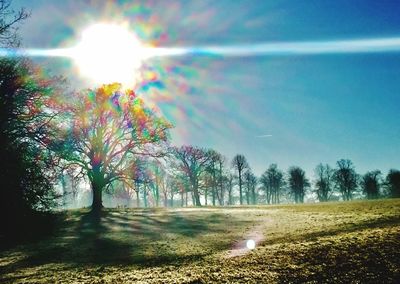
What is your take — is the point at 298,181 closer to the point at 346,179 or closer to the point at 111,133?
the point at 346,179

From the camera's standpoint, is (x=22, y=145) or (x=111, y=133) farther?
(x=111, y=133)

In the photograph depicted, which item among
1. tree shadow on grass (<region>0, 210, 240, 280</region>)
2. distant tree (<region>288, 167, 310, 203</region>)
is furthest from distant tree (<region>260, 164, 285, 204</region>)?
tree shadow on grass (<region>0, 210, 240, 280</region>)

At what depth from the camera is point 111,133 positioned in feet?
142

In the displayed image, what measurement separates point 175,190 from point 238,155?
25701mm

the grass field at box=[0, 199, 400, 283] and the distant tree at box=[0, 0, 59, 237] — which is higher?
the distant tree at box=[0, 0, 59, 237]

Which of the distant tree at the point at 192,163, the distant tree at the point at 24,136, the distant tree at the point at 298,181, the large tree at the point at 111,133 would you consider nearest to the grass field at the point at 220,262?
the distant tree at the point at 24,136

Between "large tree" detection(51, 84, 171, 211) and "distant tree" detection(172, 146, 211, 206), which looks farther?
"distant tree" detection(172, 146, 211, 206)

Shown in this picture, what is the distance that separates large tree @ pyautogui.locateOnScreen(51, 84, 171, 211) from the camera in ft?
133

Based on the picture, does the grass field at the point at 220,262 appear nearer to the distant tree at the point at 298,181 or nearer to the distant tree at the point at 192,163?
the distant tree at the point at 192,163

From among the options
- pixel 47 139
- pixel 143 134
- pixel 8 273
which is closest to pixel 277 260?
pixel 8 273

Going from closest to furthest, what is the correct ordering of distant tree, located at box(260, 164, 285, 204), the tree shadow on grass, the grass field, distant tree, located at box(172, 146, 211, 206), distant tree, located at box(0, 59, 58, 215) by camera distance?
the grass field < the tree shadow on grass < distant tree, located at box(0, 59, 58, 215) < distant tree, located at box(172, 146, 211, 206) < distant tree, located at box(260, 164, 285, 204)

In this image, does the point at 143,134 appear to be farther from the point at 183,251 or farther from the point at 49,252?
the point at 183,251

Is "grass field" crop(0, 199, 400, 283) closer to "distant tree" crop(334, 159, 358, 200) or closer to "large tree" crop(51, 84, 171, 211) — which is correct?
"large tree" crop(51, 84, 171, 211)

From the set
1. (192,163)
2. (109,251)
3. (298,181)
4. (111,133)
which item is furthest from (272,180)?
(109,251)
